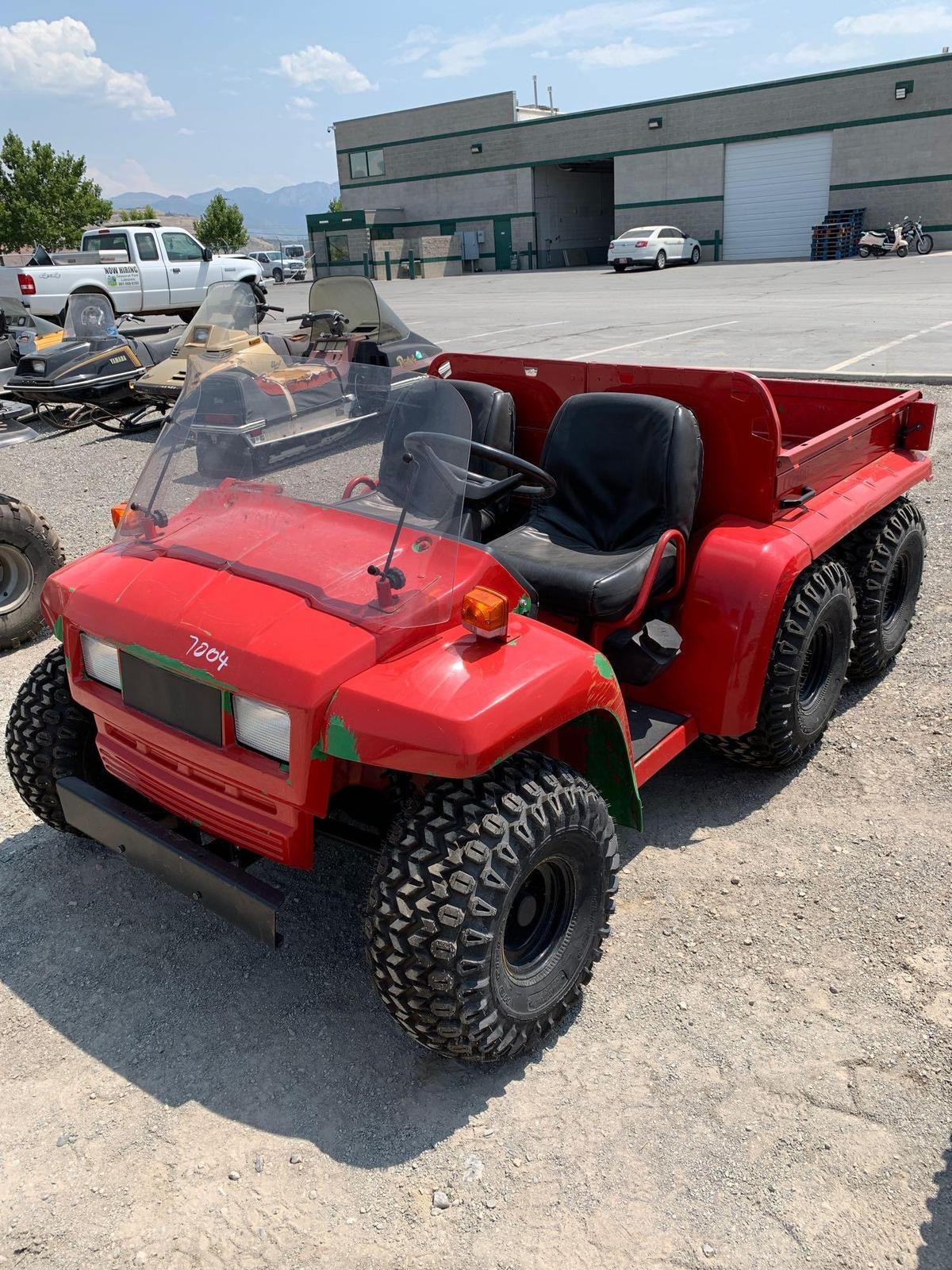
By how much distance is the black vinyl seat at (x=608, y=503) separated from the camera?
10.8 feet

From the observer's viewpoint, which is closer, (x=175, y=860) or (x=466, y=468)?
(x=175, y=860)

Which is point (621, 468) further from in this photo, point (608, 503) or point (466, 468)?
point (466, 468)

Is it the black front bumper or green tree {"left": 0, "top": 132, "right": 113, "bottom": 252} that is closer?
the black front bumper

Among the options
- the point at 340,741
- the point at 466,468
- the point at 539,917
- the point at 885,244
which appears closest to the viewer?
the point at 340,741

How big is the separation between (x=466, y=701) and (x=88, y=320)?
9.61 m

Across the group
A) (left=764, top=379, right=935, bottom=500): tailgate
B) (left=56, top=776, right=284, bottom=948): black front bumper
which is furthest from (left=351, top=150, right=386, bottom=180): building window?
(left=56, top=776, right=284, bottom=948): black front bumper

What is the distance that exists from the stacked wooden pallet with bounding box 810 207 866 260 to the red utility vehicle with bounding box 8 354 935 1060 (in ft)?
106

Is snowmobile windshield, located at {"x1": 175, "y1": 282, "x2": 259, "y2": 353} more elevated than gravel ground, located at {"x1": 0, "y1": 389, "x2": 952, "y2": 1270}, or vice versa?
snowmobile windshield, located at {"x1": 175, "y1": 282, "x2": 259, "y2": 353}

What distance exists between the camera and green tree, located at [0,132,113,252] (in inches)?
1457

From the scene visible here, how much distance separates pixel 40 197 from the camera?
37.5 meters

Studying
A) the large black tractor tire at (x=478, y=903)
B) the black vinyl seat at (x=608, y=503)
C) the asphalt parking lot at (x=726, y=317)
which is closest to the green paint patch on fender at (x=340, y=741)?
the large black tractor tire at (x=478, y=903)

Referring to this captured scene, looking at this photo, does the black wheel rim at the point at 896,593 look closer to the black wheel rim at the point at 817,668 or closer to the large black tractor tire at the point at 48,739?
the black wheel rim at the point at 817,668

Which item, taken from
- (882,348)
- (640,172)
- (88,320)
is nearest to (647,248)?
(640,172)

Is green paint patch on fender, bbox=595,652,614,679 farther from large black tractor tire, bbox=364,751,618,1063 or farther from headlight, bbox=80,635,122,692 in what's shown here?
headlight, bbox=80,635,122,692
